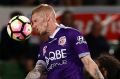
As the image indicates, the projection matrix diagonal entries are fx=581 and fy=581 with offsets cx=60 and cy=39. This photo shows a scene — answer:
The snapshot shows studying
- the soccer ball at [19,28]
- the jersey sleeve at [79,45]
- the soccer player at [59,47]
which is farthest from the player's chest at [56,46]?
the soccer ball at [19,28]

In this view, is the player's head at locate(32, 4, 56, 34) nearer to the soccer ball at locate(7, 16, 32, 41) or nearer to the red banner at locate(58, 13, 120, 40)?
the soccer ball at locate(7, 16, 32, 41)

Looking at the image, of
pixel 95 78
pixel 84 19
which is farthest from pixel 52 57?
pixel 84 19

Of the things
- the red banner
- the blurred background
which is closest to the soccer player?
the blurred background

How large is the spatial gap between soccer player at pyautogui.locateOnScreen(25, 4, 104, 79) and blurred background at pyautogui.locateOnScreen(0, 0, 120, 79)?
197 inches

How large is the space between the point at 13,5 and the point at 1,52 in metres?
1.54

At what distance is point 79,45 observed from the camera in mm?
6578

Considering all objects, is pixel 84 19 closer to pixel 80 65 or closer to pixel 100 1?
pixel 100 1

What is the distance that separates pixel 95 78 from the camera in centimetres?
645

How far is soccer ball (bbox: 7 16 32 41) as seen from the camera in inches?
297

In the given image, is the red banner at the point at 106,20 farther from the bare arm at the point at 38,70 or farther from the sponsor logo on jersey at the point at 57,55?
the sponsor logo on jersey at the point at 57,55

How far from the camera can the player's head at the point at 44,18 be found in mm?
6766

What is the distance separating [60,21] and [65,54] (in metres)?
5.48

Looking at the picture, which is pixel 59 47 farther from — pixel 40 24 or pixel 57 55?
pixel 40 24

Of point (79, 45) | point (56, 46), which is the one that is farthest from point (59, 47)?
point (79, 45)
